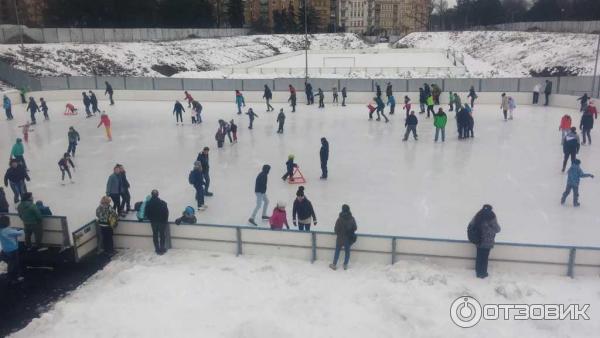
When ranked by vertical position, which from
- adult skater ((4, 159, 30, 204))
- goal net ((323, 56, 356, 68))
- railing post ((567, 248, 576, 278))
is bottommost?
railing post ((567, 248, 576, 278))

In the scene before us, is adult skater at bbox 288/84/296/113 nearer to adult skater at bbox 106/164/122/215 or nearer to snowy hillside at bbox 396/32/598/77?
adult skater at bbox 106/164/122/215

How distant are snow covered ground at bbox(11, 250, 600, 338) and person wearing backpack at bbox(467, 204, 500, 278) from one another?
9.8 inches

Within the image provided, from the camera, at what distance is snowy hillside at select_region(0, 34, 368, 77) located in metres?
42.0

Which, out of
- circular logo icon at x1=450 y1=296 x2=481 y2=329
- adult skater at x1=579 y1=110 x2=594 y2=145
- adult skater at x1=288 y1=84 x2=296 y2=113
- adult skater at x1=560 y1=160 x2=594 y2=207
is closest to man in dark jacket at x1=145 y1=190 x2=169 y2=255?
circular logo icon at x1=450 y1=296 x2=481 y2=329

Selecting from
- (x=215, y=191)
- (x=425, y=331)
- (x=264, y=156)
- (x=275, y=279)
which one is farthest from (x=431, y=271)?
(x=264, y=156)

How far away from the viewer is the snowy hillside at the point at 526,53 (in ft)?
154

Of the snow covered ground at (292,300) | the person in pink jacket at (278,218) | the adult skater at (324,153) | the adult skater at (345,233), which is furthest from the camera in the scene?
the adult skater at (324,153)

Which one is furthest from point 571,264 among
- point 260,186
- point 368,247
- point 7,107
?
point 7,107

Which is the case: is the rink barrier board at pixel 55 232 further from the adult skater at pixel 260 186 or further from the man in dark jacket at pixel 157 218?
the adult skater at pixel 260 186

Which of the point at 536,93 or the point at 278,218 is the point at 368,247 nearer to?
the point at 278,218

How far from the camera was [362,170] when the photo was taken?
1427 cm

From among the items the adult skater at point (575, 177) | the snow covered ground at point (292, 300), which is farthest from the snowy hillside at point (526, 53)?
the snow covered ground at point (292, 300)

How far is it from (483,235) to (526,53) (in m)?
55.5

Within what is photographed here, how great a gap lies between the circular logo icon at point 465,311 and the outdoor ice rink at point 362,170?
2.65m
